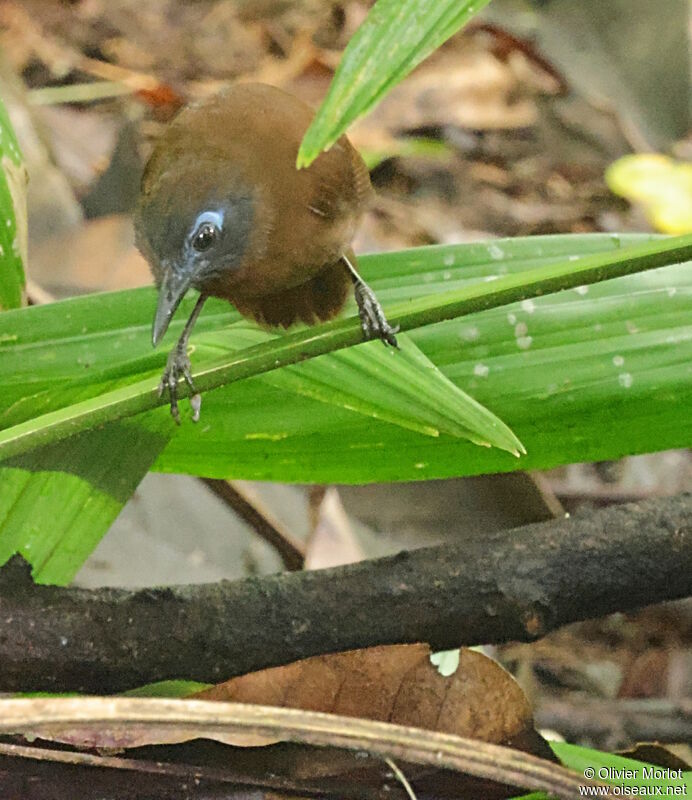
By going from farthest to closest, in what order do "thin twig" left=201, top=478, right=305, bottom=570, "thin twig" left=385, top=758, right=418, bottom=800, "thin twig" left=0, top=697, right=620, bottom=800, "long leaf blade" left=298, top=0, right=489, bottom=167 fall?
"thin twig" left=201, top=478, right=305, bottom=570
"thin twig" left=385, top=758, right=418, bottom=800
"thin twig" left=0, top=697, right=620, bottom=800
"long leaf blade" left=298, top=0, right=489, bottom=167

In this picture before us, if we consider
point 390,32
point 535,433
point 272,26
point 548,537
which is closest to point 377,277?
point 535,433

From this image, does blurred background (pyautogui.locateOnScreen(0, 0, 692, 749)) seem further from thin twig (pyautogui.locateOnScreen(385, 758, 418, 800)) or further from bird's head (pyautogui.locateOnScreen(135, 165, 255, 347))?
bird's head (pyautogui.locateOnScreen(135, 165, 255, 347))

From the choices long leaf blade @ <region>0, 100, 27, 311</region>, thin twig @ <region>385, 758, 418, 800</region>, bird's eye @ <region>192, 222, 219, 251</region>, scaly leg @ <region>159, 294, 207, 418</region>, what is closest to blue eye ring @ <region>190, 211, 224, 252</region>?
bird's eye @ <region>192, 222, 219, 251</region>

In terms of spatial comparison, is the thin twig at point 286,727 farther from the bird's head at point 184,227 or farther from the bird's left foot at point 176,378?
the bird's head at point 184,227

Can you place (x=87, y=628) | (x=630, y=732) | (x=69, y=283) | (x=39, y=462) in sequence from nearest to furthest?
(x=87, y=628)
(x=39, y=462)
(x=630, y=732)
(x=69, y=283)

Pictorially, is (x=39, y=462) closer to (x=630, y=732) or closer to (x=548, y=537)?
(x=548, y=537)

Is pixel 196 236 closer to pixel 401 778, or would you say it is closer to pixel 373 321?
pixel 373 321

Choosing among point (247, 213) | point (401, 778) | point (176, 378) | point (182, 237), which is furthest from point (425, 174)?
point (401, 778)
